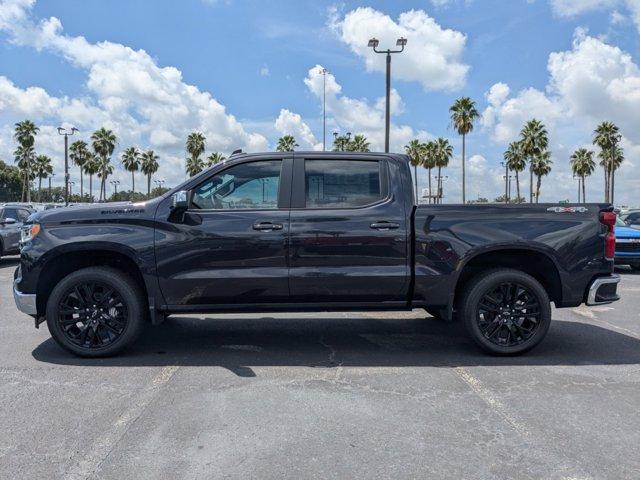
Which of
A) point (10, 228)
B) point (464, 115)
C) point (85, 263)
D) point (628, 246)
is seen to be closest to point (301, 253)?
point (85, 263)

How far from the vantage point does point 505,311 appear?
5301mm

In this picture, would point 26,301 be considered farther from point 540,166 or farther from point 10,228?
point 540,166

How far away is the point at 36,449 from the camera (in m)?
3.30

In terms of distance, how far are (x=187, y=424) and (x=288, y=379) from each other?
3.75ft

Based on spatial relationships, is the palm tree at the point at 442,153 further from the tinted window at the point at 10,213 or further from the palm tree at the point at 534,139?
the tinted window at the point at 10,213

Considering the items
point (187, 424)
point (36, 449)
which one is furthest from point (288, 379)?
point (36, 449)

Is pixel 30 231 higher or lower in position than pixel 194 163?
lower

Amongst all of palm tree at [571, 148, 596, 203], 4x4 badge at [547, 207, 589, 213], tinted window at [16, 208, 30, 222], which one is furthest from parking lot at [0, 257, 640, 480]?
palm tree at [571, 148, 596, 203]

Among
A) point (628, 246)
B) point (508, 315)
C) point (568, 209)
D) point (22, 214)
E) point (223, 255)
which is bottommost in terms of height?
point (508, 315)

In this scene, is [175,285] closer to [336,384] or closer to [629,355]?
[336,384]

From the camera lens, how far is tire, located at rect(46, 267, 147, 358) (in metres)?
5.07

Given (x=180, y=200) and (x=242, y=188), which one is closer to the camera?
(x=180, y=200)

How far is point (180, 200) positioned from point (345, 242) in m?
1.58

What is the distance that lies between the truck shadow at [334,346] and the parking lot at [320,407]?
33 mm
